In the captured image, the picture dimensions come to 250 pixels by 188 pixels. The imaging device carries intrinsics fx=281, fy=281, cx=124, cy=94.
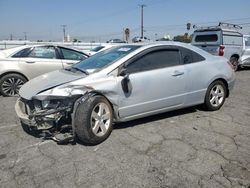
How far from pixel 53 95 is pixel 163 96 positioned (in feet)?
6.13

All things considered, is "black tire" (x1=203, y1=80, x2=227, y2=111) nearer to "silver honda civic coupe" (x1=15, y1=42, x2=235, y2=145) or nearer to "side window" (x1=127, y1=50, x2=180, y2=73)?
"silver honda civic coupe" (x1=15, y1=42, x2=235, y2=145)

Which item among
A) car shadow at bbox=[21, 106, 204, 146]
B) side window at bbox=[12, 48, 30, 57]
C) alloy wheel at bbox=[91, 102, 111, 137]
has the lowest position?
car shadow at bbox=[21, 106, 204, 146]

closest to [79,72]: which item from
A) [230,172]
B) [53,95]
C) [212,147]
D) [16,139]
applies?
[53,95]

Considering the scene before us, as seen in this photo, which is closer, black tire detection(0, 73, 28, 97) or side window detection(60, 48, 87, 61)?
black tire detection(0, 73, 28, 97)

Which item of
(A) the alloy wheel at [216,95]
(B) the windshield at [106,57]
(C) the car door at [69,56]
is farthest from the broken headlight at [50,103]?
(C) the car door at [69,56]

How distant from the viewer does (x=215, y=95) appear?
5.66 m

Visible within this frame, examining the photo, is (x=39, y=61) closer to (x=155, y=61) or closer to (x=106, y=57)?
(x=106, y=57)

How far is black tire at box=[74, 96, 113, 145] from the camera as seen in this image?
3.82m

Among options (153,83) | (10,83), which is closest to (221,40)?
(153,83)

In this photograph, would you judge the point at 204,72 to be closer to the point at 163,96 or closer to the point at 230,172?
the point at 163,96


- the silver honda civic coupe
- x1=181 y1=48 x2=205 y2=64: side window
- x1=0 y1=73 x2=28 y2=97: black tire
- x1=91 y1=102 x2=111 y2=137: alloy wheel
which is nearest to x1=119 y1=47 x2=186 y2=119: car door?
the silver honda civic coupe

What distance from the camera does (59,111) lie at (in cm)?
384

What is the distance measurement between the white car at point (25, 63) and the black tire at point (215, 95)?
13.2ft

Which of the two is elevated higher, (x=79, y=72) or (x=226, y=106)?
(x=79, y=72)
